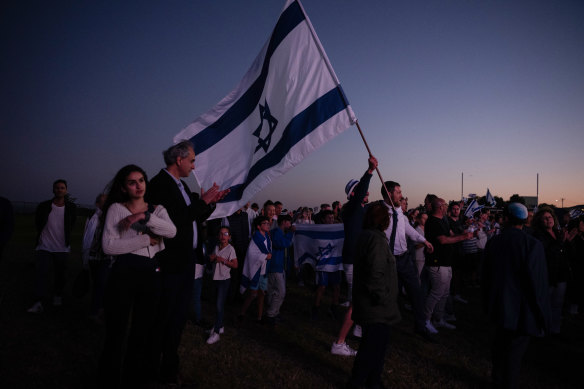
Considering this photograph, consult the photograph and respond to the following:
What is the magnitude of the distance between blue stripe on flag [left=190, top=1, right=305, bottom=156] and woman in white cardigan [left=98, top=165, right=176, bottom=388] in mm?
1584

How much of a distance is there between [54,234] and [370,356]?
19.8ft

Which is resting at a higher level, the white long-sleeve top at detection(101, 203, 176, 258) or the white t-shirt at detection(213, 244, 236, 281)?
the white long-sleeve top at detection(101, 203, 176, 258)

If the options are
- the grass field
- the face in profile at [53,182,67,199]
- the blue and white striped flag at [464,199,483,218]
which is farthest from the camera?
the blue and white striped flag at [464,199,483,218]

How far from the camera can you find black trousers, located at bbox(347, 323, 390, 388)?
3.45m

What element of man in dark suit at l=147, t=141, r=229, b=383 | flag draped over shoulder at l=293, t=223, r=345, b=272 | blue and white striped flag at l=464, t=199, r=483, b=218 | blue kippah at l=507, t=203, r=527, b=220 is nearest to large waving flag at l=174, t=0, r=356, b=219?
man in dark suit at l=147, t=141, r=229, b=383

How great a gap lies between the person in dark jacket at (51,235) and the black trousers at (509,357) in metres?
7.01

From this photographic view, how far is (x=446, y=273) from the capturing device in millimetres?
5840

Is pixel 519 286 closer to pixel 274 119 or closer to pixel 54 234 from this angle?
pixel 274 119

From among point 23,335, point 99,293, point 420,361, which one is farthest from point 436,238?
point 23,335

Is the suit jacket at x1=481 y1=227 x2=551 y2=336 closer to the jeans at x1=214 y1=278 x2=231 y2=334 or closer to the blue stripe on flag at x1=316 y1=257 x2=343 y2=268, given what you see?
the jeans at x1=214 y1=278 x2=231 y2=334

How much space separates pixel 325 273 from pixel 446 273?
96.7 inches

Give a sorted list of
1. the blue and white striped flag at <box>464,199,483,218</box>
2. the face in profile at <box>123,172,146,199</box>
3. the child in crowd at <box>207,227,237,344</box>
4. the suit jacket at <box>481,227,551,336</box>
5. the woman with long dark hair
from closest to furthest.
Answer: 1. the face in profile at <box>123,172,146,199</box>
2. the suit jacket at <box>481,227,551,336</box>
3. the child in crowd at <box>207,227,237,344</box>
4. the woman with long dark hair
5. the blue and white striped flag at <box>464,199,483,218</box>

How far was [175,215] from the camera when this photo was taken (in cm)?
328

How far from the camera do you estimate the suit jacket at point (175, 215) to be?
3.25 metres
